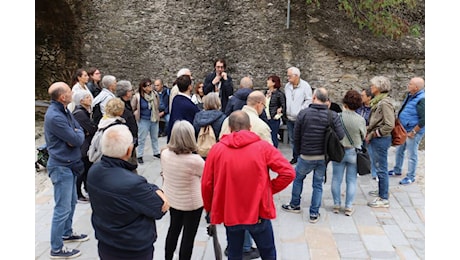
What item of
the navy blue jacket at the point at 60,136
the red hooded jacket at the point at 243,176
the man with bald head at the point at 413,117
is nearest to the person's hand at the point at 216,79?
the man with bald head at the point at 413,117

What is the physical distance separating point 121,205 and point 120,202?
0.02 metres

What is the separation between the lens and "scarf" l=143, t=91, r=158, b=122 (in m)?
8.10

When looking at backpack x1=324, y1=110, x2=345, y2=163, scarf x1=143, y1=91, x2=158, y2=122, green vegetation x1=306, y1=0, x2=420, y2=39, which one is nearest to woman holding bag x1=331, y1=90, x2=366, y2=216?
backpack x1=324, y1=110, x2=345, y2=163

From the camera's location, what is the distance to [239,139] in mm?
3826

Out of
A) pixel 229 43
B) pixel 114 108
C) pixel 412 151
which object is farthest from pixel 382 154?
pixel 229 43

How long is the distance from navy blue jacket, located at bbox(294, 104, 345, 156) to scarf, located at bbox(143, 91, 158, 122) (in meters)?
3.43

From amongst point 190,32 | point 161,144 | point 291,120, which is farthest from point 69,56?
point 291,120

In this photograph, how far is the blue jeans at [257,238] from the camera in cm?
395

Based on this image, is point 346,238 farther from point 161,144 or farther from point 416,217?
point 161,144

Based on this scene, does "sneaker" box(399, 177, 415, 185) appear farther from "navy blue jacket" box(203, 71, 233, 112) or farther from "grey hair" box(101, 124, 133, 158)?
"grey hair" box(101, 124, 133, 158)

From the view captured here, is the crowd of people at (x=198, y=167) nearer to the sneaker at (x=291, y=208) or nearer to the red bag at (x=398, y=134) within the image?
the sneaker at (x=291, y=208)

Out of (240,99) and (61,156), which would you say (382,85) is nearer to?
(240,99)

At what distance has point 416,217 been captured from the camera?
6.08 m

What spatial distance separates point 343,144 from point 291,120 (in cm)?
250
